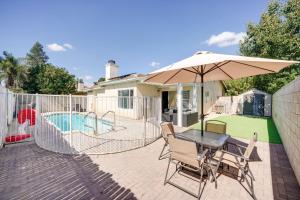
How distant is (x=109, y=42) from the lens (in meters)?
20.9

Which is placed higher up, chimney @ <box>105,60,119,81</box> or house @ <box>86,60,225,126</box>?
chimney @ <box>105,60,119,81</box>

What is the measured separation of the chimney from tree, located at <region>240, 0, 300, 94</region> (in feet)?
52.3

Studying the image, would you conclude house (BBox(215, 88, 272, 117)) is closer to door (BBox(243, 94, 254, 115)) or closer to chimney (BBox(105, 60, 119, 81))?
door (BBox(243, 94, 254, 115))

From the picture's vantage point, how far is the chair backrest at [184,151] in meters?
3.12

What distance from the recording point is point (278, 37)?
13.2 metres

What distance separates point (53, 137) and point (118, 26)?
44.8 feet

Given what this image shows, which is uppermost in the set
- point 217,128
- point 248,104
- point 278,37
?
point 278,37

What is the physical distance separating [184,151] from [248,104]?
19.5 meters

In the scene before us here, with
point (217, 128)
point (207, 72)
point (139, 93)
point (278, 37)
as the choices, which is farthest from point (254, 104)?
point (207, 72)

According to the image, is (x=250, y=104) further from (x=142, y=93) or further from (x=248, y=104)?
(x=142, y=93)

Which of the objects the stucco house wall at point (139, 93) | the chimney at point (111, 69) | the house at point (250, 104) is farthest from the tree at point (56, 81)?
the house at point (250, 104)

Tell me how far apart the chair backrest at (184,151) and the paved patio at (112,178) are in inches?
25.9

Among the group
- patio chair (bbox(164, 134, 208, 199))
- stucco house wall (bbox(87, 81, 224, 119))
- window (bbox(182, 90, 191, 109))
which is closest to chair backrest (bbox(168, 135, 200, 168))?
patio chair (bbox(164, 134, 208, 199))

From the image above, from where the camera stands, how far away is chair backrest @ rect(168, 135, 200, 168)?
3120mm
